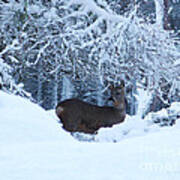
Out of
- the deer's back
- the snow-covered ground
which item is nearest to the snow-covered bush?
the deer's back

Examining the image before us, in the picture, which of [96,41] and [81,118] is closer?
[96,41]

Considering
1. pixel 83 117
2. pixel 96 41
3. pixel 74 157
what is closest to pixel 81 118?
pixel 83 117

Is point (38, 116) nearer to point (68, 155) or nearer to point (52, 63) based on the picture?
point (68, 155)

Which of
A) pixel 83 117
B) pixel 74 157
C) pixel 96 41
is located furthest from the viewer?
pixel 83 117

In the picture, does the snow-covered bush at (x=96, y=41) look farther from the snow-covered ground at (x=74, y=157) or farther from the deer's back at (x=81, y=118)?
the snow-covered ground at (x=74, y=157)

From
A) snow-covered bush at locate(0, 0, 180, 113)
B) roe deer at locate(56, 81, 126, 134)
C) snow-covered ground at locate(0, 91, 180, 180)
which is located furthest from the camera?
roe deer at locate(56, 81, 126, 134)

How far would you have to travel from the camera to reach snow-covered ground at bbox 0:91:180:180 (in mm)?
2086

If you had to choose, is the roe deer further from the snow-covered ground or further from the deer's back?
the snow-covered ground

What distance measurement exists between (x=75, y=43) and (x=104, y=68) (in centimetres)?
87

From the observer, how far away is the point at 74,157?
2484 millimetres

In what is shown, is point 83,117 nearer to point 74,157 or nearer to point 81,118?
point 81,118

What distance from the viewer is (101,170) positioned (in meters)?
2.17

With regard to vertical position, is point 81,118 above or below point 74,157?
below

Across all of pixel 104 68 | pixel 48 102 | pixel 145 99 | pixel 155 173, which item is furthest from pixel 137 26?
pixel 48 102
